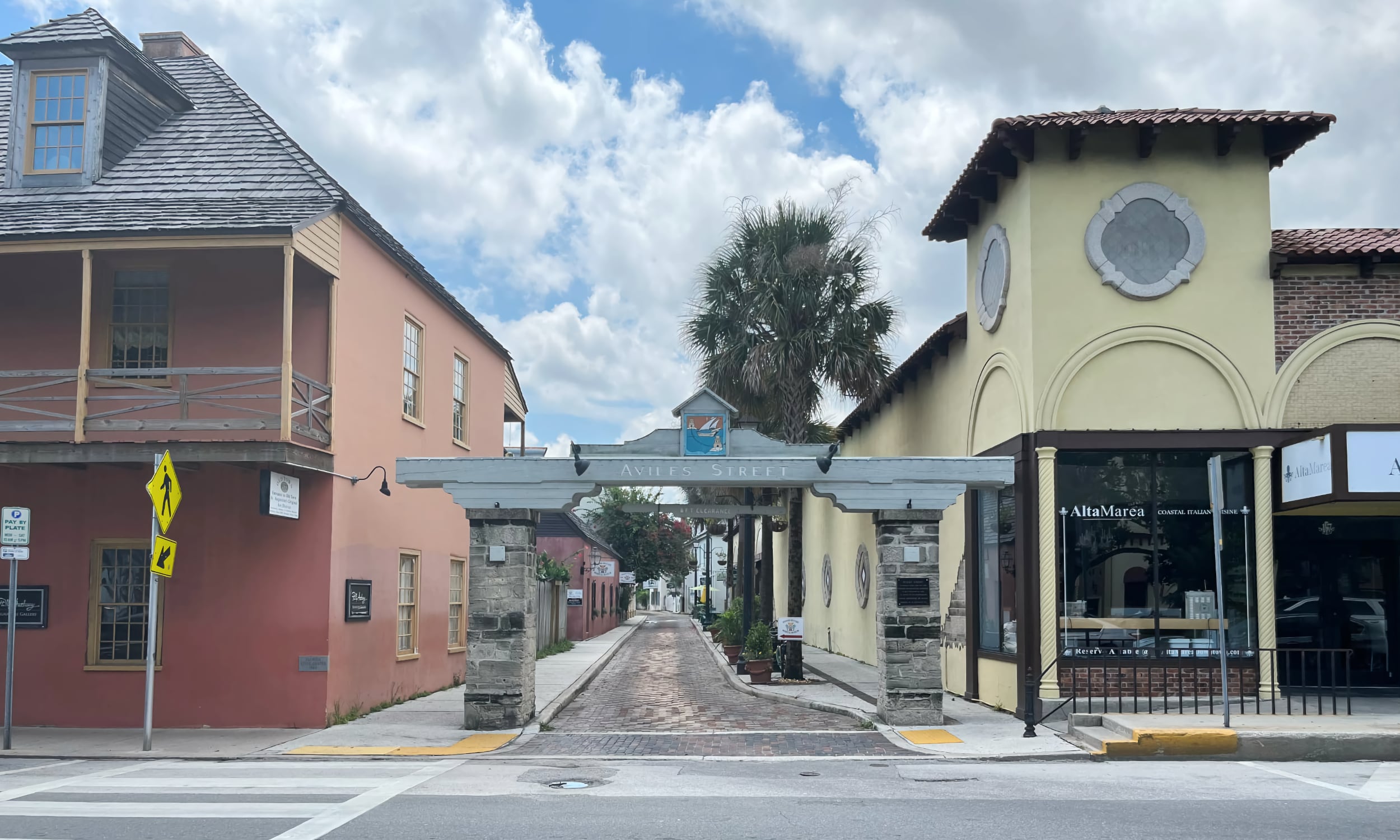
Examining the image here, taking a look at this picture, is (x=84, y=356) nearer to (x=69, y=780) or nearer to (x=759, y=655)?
(x=69, y=780)

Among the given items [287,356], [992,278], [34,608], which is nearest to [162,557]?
[287,356]

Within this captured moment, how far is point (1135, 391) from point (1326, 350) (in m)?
2.42

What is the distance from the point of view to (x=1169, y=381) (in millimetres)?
14750

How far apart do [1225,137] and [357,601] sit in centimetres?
1258

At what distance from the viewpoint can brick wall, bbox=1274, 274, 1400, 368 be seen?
48.4 ft

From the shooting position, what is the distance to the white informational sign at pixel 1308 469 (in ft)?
43.6

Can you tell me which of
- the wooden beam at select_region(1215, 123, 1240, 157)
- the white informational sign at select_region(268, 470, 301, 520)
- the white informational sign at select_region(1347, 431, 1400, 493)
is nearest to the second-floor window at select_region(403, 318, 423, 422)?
the white informational sign at select_region(268, 470, 301, 520)

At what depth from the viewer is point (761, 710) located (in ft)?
56.7

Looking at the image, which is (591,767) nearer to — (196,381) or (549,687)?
(196,381)

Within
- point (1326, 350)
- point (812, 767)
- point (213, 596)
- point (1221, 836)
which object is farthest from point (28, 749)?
point (1326, 350)

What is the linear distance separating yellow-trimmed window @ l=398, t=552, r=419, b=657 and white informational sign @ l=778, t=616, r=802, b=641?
247 inches

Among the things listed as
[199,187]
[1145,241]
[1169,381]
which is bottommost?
[1169,381]

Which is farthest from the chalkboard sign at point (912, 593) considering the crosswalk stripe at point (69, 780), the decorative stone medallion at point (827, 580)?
the decorative stone medallion at point (827, 580)

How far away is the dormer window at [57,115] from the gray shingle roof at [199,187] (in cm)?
47
